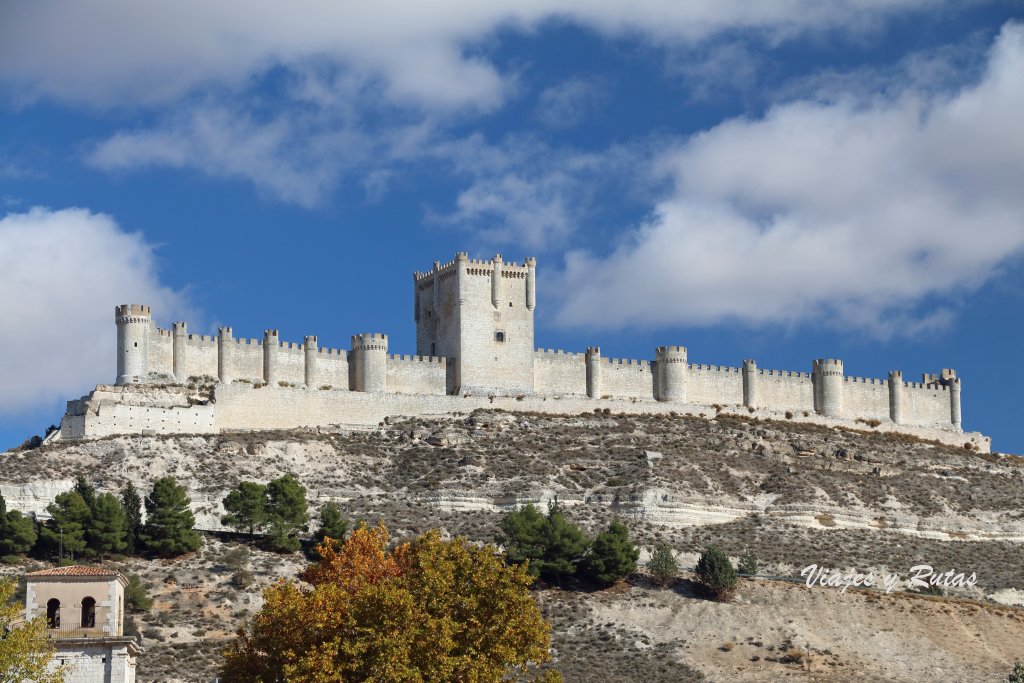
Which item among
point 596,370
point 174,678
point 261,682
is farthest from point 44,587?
point 596,370

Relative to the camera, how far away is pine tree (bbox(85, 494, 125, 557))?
65.8 metres

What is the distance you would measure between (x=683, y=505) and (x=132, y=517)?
2342 cm

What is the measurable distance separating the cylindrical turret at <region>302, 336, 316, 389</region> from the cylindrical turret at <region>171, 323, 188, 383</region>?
6.20 m

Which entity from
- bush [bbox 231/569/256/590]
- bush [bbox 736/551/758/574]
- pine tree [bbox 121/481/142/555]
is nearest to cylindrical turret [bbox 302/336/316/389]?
pine tree [bbox 121/481/142/555]

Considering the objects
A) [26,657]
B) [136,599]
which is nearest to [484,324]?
[136,599]

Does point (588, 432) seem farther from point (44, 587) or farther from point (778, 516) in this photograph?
point (44, 587)

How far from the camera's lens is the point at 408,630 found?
1892 inches

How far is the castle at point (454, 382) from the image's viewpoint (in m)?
82.6

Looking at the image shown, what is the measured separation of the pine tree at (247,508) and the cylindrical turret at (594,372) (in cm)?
2841

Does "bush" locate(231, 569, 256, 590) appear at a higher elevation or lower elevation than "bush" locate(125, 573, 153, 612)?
higher

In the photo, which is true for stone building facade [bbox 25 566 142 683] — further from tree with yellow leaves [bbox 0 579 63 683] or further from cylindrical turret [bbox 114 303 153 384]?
cylindrical turret [bbox 114 303 153 384]

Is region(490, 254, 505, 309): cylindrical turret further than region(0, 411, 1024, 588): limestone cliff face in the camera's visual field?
Yes

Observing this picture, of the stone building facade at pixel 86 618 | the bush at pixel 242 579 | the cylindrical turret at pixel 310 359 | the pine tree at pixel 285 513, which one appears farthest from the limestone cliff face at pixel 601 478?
the stone building facade at pixel 86 618

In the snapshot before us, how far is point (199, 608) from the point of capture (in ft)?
207
